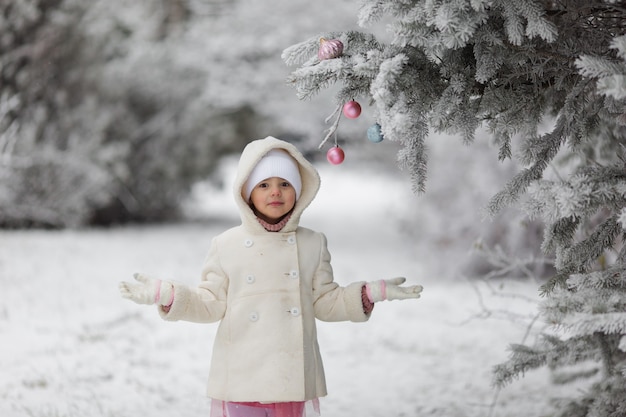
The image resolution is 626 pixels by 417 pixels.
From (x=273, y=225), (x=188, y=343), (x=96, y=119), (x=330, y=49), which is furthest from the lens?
(x=96, y=119)

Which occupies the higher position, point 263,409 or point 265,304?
point 265,304

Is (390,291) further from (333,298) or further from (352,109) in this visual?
(352,109)

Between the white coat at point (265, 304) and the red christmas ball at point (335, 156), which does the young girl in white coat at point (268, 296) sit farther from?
the red christmas ball at point (335, 156)

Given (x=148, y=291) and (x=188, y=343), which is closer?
(x=148, y=291)

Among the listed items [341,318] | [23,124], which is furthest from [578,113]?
[23,124]

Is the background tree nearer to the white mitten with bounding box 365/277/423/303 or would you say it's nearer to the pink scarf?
the pink scarf

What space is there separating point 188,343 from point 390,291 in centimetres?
309

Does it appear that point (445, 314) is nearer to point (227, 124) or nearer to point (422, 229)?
point (422, 229)

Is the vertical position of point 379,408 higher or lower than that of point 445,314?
lower

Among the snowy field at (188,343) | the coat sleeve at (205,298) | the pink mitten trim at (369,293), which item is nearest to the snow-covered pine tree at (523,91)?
the pink mitten trim at (369,293)

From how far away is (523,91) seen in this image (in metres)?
2.54

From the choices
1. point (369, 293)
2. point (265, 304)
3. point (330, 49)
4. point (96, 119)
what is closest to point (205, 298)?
point (265, 304)

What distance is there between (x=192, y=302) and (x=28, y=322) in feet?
11.2

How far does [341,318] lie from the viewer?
2.68 metres
